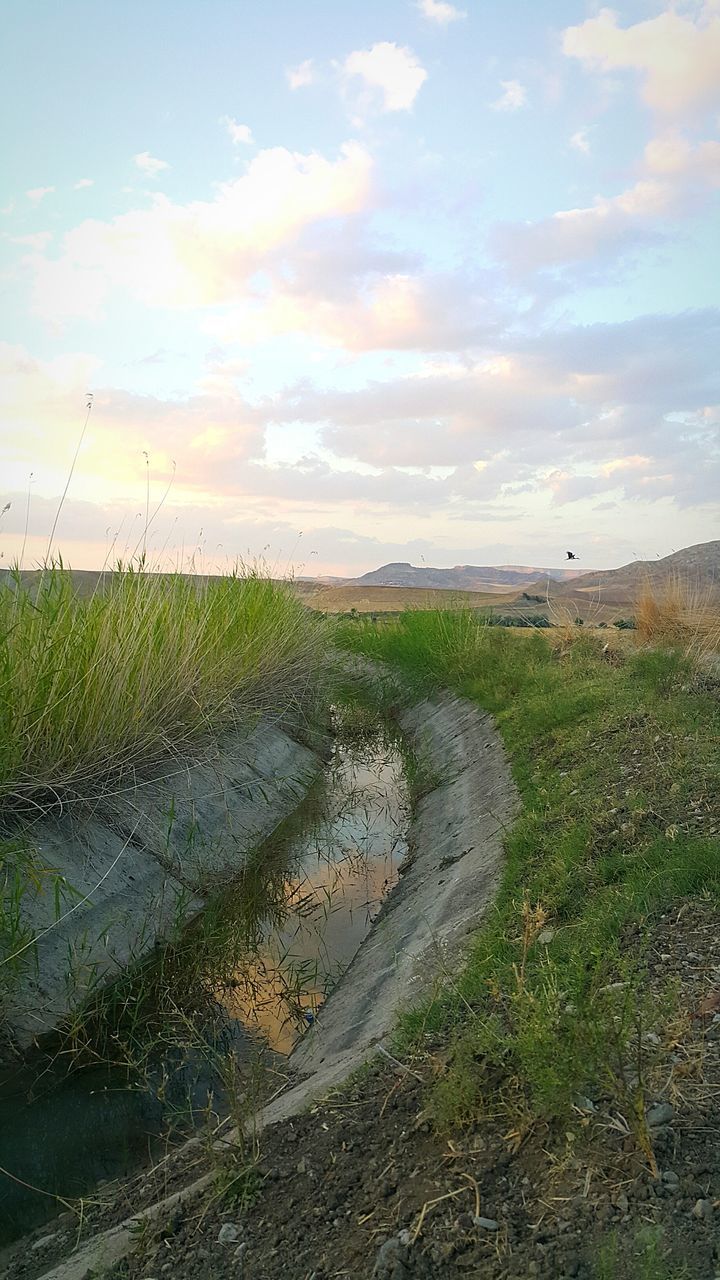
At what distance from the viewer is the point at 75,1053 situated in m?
3.66

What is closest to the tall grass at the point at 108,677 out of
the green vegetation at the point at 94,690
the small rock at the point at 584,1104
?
the green vegetation at the point at 94,690

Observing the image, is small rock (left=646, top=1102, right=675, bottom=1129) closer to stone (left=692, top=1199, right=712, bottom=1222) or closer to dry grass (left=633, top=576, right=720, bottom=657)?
stone (left=692, top=1199, right=712, bottom=1222)

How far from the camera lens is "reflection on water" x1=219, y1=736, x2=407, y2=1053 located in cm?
414

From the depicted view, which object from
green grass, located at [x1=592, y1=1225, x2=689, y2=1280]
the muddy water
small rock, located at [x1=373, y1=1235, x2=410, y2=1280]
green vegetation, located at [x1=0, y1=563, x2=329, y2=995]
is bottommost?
the muddy water

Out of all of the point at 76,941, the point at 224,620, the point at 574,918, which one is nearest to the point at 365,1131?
the point at 574,918

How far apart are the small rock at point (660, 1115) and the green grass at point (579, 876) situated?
10cm

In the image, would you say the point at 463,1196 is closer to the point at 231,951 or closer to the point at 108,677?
the point at 231,951

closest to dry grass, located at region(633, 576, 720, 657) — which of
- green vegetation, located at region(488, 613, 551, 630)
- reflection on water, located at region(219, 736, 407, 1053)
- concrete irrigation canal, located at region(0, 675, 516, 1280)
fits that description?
green vegetation, located at region(488, 613, 551, 630)

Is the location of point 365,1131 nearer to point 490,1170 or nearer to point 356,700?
point 490,1170

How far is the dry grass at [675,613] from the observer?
380 inches

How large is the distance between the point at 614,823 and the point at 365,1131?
225 cm

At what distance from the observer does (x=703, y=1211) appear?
5.80ft

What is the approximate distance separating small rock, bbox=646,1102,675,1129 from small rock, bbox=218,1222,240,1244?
102cm

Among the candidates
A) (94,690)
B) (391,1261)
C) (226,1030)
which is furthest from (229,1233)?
(94,690)
